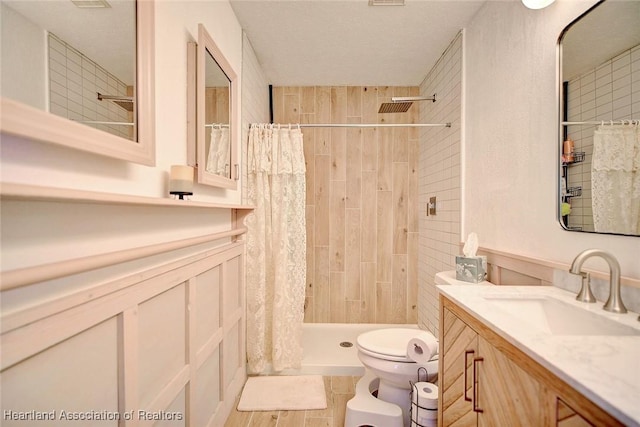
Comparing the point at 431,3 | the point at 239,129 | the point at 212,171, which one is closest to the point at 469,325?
the point at 212,171

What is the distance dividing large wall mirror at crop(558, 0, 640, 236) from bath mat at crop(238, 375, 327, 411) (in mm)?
1662

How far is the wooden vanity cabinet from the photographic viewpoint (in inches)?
21.6

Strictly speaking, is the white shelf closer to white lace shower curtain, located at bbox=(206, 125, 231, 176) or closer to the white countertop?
white lace shower curtain, located at bbox=(206, 125, 231, 176)

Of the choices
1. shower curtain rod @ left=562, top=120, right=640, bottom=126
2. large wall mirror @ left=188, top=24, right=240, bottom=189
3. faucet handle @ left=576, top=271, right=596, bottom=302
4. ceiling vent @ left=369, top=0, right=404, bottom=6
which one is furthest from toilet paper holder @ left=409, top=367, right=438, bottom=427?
ceiling vent @ left=369, top=0, right=404, bottom=6

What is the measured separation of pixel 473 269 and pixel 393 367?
0.65 m

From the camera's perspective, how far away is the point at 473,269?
146cm

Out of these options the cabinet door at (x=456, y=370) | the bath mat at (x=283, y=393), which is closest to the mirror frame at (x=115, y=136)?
the cabinet door at (x=456, y=370)

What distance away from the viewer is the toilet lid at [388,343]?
1.49 meters

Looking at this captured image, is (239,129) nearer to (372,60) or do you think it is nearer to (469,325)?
(372,60)

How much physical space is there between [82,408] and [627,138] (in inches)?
65.1

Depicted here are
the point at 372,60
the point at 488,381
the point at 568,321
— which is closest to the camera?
the point at 488,381

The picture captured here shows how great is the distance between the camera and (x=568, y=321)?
3.03 ft

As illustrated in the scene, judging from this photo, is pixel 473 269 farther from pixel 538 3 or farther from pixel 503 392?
pixel 538 3

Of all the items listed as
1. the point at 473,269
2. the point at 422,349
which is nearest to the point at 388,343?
the point at 422,349
